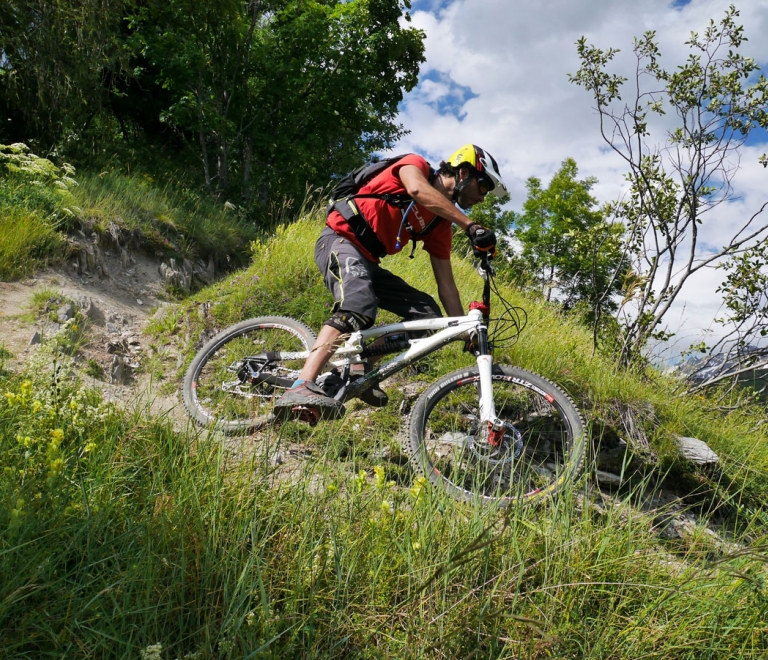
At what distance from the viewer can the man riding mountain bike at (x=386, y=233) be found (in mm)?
3684

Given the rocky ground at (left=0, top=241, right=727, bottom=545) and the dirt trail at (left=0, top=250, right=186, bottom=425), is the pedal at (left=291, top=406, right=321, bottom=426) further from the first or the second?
the dirt trail at (left=0, top=250, right=186, bottom=425)

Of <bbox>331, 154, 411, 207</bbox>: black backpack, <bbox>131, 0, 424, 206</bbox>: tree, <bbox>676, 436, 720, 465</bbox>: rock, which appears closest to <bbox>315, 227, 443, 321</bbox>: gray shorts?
<bbox>331, 154, 411, 207</bbox>: black backpack

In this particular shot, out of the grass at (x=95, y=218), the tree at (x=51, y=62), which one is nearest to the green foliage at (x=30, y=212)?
the grass at (x=95, y=218)

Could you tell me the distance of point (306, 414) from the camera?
3.53 m

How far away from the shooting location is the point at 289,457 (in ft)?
8.73

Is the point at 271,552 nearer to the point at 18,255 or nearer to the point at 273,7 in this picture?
the point at 18,255

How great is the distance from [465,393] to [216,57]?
1227 cm

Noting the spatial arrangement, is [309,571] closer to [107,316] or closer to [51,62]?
[107,316]

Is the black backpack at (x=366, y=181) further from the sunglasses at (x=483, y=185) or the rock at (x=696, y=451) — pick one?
the rock at (x=696, y=451)

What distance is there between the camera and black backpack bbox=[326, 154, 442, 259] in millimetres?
3979

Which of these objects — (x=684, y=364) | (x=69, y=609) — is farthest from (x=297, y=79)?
(x=69, y=609)

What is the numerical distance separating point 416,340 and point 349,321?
0.55m

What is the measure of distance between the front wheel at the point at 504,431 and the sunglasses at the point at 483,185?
143 cm

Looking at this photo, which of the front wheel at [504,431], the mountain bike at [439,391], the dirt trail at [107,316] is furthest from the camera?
the dirt trail at [107,316]
